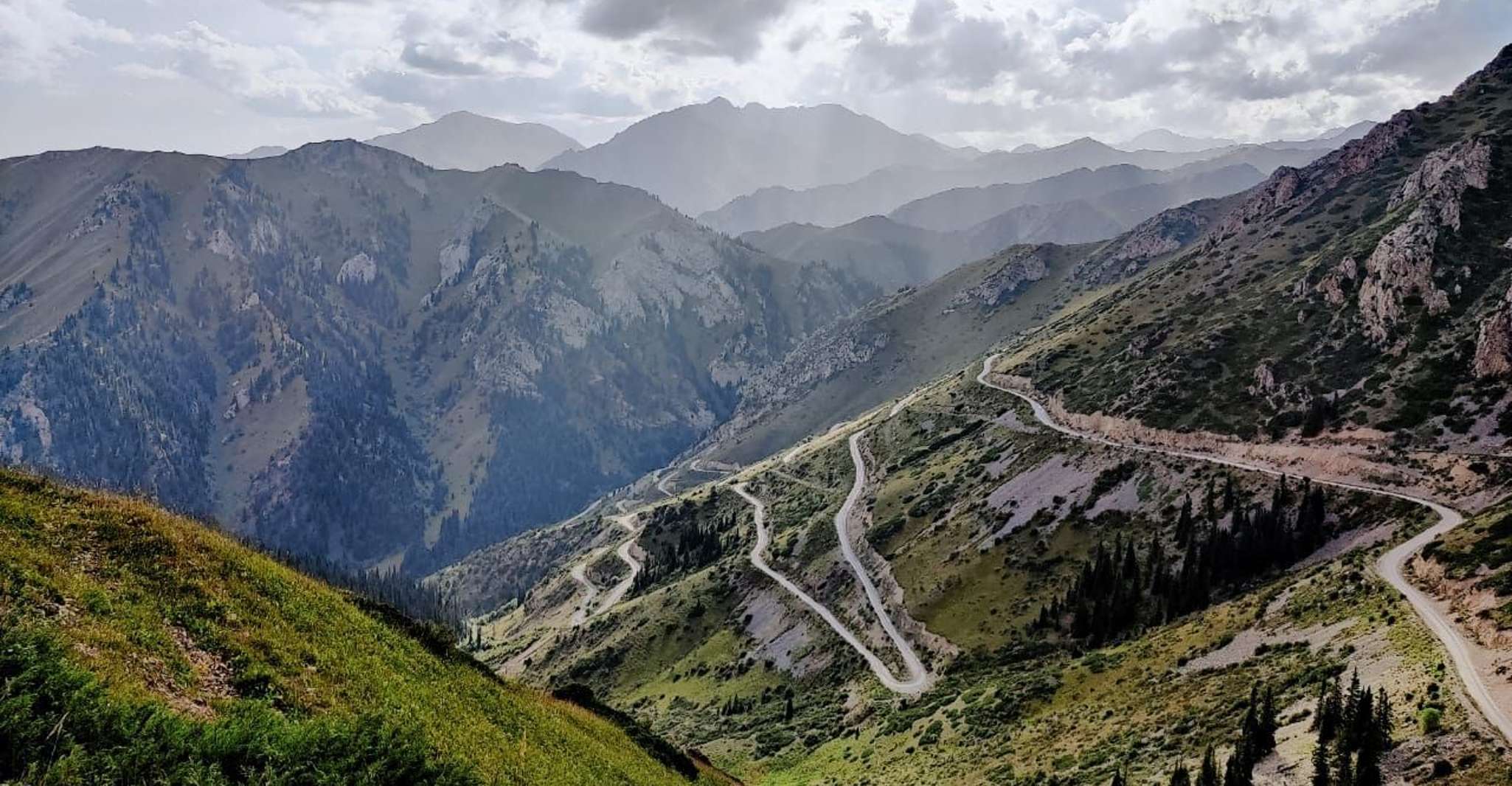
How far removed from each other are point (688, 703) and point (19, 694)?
106 meters

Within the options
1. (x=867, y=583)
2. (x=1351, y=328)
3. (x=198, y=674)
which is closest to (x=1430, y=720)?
(x=198, y=674)

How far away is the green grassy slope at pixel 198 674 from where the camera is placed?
14.6m

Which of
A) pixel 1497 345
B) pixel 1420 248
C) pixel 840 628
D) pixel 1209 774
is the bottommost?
pixel 840 628

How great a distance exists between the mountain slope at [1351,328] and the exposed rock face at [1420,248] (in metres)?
0.28

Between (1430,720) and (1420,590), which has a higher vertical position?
(1430,720)

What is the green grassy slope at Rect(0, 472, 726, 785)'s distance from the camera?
1465cm

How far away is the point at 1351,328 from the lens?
119 meters

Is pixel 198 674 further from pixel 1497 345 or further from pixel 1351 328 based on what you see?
pixel 1351 328

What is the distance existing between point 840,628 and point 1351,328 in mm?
87371

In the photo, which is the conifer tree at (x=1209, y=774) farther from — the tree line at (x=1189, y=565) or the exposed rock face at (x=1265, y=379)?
the exposed rock face at (x=1265, y=379)

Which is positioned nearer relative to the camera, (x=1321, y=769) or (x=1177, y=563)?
(x=1321, y=769)

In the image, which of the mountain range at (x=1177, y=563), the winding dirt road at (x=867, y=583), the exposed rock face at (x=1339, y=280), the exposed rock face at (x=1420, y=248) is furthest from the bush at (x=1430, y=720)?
the exposed rock face at (x=1339, y=280)

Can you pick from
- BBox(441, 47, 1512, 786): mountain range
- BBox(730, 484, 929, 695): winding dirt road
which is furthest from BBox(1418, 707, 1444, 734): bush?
BBox(730, 484, 929, 695): winding dirt road

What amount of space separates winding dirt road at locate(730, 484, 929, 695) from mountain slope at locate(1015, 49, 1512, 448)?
5564 centimetres
